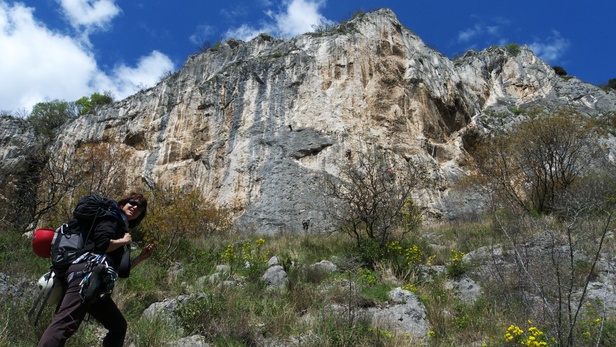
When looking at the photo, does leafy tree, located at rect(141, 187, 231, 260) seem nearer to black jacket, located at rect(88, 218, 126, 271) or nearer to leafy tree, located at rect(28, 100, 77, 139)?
black jacket, located at rect(88, 218, 126, 271)

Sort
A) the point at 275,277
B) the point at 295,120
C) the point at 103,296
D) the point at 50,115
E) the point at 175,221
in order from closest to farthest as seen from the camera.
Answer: the point at 103,296 < the point at 275,277 < the point at 175,221 < the point at 295,120 < the point at 50,115

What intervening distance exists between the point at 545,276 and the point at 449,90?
17.1 m

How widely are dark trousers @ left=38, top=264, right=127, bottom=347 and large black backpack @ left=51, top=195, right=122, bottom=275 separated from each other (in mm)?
107

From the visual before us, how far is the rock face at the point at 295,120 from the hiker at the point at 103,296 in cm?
1053

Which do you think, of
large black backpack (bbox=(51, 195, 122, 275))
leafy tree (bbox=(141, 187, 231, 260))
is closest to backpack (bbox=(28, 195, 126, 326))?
large black backpack (bbox=(51, 195, 122, 275))

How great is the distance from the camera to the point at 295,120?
18141 mm

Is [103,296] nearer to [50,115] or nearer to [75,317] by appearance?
[75,317]

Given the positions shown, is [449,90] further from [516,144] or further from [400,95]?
[516,144]

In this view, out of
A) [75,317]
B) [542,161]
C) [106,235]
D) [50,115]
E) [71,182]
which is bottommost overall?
[75,317]

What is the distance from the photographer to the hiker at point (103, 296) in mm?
3115

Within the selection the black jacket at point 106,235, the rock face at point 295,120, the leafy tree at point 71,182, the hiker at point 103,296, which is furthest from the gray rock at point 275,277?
the rock face at point 295,120

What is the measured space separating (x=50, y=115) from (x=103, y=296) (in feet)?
107

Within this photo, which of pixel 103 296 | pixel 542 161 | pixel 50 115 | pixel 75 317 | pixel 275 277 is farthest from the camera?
pixel 50 115

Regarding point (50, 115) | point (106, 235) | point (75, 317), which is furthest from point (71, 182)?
point (50, 115)
